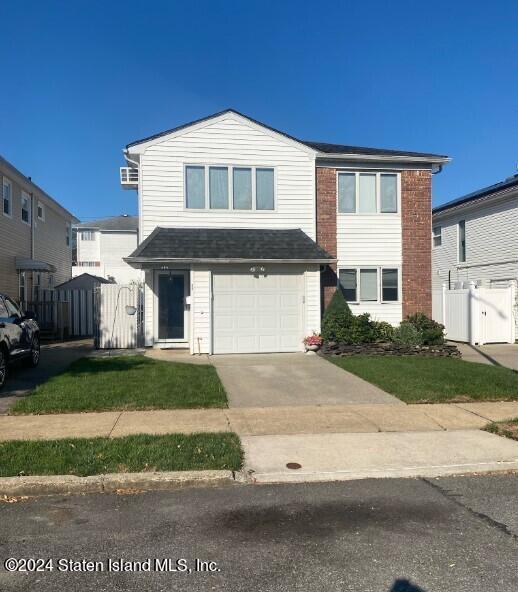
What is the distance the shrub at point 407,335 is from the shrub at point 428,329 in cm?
21

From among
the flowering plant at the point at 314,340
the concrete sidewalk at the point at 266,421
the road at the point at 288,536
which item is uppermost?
the flowering plant at the point at 314,340

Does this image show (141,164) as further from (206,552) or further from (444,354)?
(206,552)

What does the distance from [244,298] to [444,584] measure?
11.7 metres

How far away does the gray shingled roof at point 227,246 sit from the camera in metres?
14.1

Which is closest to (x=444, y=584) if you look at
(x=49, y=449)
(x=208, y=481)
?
(x=208, y=481)

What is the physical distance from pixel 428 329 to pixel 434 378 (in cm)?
451

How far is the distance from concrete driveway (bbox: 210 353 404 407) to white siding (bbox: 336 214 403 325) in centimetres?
372

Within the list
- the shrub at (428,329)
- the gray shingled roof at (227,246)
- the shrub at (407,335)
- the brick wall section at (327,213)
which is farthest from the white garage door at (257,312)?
the shrub at (428,329)

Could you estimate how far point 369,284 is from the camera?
1641cm

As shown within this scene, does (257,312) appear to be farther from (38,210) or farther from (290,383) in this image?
(38,210)

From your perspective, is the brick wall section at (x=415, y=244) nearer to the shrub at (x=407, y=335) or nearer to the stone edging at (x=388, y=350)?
the shrub at (x=407, y=335)

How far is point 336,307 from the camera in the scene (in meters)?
14.9

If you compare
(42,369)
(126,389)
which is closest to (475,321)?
(126,389)

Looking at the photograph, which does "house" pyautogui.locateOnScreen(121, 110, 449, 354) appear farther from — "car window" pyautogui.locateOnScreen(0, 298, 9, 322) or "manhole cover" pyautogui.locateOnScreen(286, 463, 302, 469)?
"manhole cover" pyautogui.locateOnScreen(286, 463, 302, 469)
